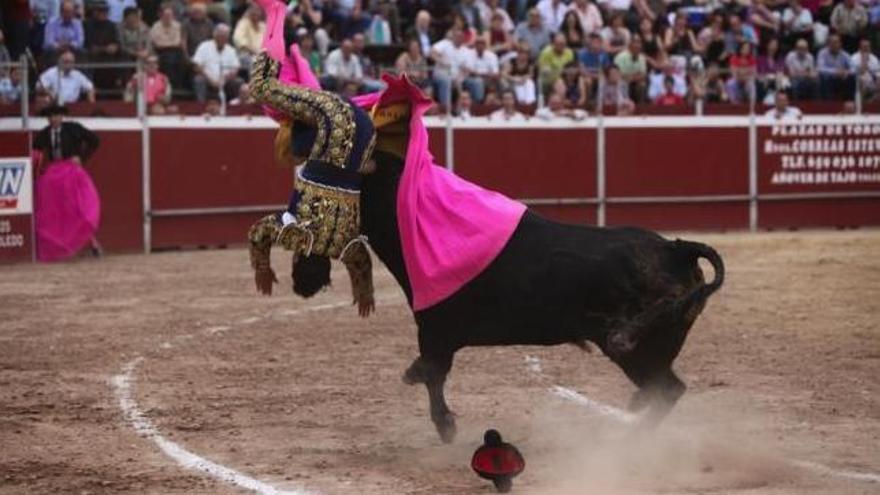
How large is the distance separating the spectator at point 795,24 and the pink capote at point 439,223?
16488 mm

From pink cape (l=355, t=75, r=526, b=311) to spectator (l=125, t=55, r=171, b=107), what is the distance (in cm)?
1030

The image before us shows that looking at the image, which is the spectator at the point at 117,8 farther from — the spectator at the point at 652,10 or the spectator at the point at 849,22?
the spectator at the point at 849,22

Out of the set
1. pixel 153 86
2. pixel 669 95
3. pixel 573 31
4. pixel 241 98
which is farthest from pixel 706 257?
pixel 573 31

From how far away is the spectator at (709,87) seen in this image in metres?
19.9

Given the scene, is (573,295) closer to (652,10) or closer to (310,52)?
(310,52)

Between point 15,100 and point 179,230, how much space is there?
7.23 feet

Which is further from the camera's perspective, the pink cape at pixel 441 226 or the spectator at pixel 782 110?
the spectator at pixel 782 110

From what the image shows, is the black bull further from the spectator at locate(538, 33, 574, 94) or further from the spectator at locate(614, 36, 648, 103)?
the spectator at locate(614, 36, 648, 103)

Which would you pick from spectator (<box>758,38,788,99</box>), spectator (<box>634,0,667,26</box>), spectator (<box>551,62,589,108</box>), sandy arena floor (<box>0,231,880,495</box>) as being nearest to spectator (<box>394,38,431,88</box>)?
spectator (<box>551,62,589,108</box>)

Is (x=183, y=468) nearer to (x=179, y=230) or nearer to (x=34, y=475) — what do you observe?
(x=34, y=475)

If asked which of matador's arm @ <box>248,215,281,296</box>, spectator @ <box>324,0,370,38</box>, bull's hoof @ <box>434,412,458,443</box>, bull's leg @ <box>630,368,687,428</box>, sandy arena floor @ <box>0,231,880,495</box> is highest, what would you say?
spectator @ <box>324,0,370,38</box>

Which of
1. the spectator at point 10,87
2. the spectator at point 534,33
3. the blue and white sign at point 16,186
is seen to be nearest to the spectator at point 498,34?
the spectator at point 534,33

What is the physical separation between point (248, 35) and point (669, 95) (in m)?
5.02

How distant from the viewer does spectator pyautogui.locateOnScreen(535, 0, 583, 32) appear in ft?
68.9
